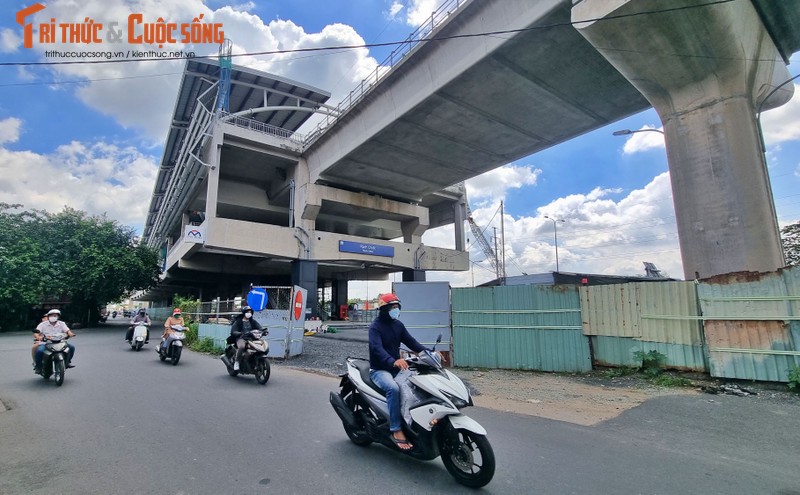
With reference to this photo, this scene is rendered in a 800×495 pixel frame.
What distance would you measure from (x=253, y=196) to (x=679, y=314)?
30455 mm

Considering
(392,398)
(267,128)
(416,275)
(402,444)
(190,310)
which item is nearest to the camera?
(402,444)

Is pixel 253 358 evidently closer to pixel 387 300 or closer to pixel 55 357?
pixel 55 357

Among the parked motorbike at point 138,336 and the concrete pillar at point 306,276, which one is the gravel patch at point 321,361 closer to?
the parked motorbike at point 138,336

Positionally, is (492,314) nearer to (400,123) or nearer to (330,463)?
(330,463)

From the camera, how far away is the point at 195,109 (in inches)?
1451

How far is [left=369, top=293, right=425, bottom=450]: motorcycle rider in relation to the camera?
12.0 ft

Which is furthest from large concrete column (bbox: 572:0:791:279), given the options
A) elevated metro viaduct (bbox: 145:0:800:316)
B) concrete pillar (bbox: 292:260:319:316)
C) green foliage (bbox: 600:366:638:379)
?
concrete pillar (bbox: 292:260:319:316)

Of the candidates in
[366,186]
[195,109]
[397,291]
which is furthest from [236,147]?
[397,291]

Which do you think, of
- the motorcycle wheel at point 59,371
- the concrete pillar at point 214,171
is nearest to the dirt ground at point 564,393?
the motorcycle wheel at point 59,371

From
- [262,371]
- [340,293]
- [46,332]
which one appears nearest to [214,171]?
[46,332]

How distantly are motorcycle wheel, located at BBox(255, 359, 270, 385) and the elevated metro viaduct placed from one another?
35.5 feet

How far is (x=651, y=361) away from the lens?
8.33 m

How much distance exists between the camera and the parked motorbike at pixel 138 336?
14.2m

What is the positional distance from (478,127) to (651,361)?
14.9m
